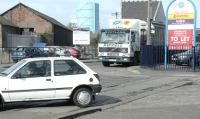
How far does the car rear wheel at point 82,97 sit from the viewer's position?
13.8 m

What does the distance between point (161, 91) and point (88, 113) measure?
607 cm

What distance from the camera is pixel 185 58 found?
30.9 metres

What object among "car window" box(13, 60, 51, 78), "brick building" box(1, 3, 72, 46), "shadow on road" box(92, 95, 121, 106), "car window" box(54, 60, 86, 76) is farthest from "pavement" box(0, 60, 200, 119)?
"brick building" box(1, 3, 72, 46)

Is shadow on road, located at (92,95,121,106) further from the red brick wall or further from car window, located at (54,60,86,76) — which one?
the red brick wall

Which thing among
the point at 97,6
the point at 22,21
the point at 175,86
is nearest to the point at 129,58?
the point at 175,86

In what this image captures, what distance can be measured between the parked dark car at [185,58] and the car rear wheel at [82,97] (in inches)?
665

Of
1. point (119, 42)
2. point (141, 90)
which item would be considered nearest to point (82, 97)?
point (141, 90)

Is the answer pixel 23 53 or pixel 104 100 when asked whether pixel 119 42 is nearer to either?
pixel 23 53

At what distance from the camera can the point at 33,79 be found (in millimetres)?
13320

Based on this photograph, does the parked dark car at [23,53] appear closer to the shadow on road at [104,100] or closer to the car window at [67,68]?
the shadow on road at [104,100]

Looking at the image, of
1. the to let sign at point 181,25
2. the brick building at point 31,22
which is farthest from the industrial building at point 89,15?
the to let sign at point 181,25

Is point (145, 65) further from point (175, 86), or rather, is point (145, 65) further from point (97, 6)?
point (97, 6)

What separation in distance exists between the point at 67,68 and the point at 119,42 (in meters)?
21.7

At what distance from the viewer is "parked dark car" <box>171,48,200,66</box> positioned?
1186 inches
